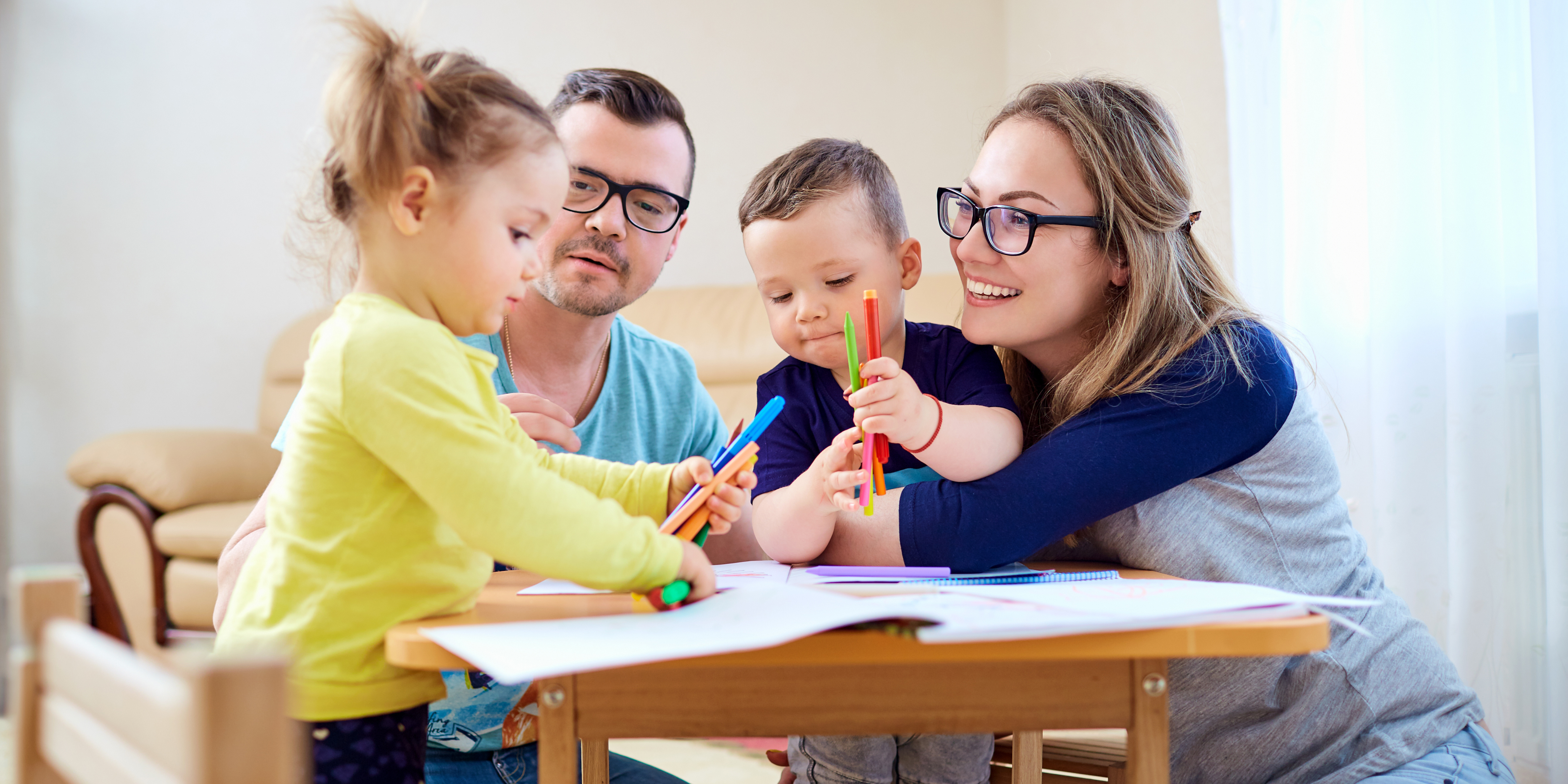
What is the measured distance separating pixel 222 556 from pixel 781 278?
0.64 metres

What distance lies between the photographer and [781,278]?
1.18 m

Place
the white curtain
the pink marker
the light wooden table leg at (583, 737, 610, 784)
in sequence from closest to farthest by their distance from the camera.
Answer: the pink marker, the light wooden table leg at (583, 737, 610, 784), the white curtain

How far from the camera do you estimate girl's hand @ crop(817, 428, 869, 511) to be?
0.88 m

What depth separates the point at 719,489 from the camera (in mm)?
784

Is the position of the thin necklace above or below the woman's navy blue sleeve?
above

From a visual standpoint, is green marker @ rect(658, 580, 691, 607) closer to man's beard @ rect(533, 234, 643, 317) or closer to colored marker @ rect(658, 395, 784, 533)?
colored marker @ rect(658, 395, 784, 533)

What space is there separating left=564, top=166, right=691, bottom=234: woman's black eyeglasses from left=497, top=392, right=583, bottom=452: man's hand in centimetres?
36

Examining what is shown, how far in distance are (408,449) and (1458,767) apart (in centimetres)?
89

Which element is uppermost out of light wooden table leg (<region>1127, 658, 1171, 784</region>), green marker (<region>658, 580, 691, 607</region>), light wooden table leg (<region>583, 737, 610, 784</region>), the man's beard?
the man's beard

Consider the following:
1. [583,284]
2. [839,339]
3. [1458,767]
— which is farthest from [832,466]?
[1458,767]

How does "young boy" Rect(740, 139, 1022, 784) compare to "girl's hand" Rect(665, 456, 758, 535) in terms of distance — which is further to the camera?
"young boy" Rect(740, 139, 1022, 784)

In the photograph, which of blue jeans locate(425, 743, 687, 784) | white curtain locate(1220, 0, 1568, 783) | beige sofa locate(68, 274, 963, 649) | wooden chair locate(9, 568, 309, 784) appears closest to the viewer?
wooden chair locate(9, 568, 309, 784)

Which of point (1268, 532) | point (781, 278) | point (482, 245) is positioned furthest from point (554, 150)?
point (1268, 532)

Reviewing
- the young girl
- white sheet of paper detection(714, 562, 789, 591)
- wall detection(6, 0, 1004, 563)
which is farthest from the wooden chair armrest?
the young girl
